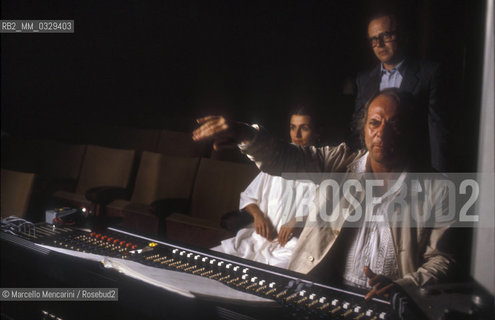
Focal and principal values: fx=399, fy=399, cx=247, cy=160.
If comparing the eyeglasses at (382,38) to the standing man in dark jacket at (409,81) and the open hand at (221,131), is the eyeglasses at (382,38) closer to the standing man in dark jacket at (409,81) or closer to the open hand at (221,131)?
the standing man in dark jacket at (409,81)

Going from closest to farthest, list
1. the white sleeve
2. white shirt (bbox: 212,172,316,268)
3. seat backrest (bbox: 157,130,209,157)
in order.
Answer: white shirt (bbox: 212,172,316,268)
the white sleeve
seat backrest (bbox: 157,130,209,157)

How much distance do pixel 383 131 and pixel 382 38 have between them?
0.45m

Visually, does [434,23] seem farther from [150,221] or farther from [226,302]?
[150,221]

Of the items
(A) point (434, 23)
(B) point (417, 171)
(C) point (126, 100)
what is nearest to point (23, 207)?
(C) point (126, 100)

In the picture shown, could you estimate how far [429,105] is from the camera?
1445 millimetres

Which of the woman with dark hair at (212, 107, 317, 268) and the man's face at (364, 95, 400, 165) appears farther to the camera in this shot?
the woman with dark hair at (212, 107, 317, 268)

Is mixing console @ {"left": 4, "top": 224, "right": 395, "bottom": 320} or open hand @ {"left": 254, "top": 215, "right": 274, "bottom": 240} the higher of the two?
open hand @ {"left": 254, "top": 215, "right": 274, "bottom": 240}

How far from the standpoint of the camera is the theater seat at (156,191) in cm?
249

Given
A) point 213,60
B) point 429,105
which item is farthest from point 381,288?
point 213,60

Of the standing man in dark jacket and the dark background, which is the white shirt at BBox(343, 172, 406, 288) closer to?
the standing man in dark jacket

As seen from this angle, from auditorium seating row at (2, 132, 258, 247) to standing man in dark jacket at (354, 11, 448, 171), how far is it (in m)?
0.81

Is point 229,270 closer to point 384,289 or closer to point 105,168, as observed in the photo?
point 384,289

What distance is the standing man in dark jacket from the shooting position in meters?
1.43

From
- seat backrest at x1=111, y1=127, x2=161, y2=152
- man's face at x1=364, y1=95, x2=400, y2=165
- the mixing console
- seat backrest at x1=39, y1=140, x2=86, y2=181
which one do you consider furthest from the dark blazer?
seat backrest at x1=39, y1=140, x2=86, y2=181
